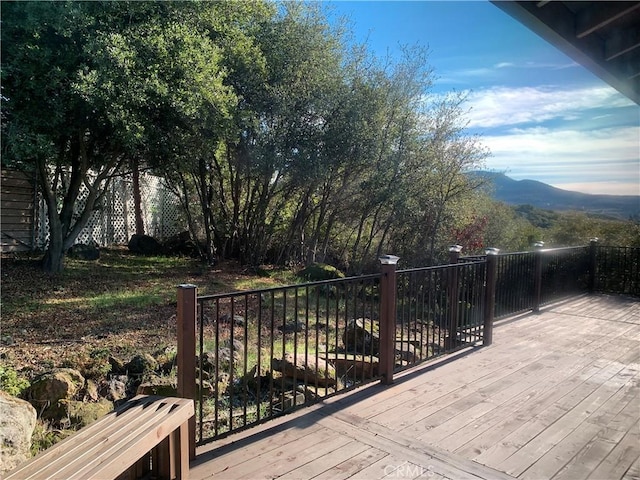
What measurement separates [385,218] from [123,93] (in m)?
5.90

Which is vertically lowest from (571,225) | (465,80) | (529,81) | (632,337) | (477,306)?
(632,337)

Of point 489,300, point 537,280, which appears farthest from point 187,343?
point 537,280

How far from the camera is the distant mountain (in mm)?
4780

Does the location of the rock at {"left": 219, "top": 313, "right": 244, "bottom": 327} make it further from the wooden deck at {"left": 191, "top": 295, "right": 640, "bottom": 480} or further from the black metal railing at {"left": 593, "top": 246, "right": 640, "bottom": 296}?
the black metal railing at {"left": 593, "top": 246, "right": 640, "bottom": 296}

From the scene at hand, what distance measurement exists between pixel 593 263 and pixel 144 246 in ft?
31.5

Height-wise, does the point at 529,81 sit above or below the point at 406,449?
above

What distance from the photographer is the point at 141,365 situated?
3465mm

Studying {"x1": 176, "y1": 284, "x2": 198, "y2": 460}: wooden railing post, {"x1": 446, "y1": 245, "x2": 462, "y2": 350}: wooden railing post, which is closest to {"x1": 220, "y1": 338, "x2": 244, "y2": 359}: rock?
{"x1": 176, "y1": 284, "x2": 198, "y2": 460}: wooden railing post

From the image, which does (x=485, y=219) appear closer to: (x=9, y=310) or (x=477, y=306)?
(x=477, y=306)

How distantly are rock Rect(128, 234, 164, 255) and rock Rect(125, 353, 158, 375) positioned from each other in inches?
288

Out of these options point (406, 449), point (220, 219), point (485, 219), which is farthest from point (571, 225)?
point (406, 449)

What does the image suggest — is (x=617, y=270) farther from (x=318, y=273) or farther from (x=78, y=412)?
(x=78, y=412)

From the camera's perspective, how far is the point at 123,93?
5.09 metres

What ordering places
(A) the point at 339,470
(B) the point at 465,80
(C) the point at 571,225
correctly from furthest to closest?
(C) the point at 571,225
(B) the point at 465,80
(A) the point at 339,470
